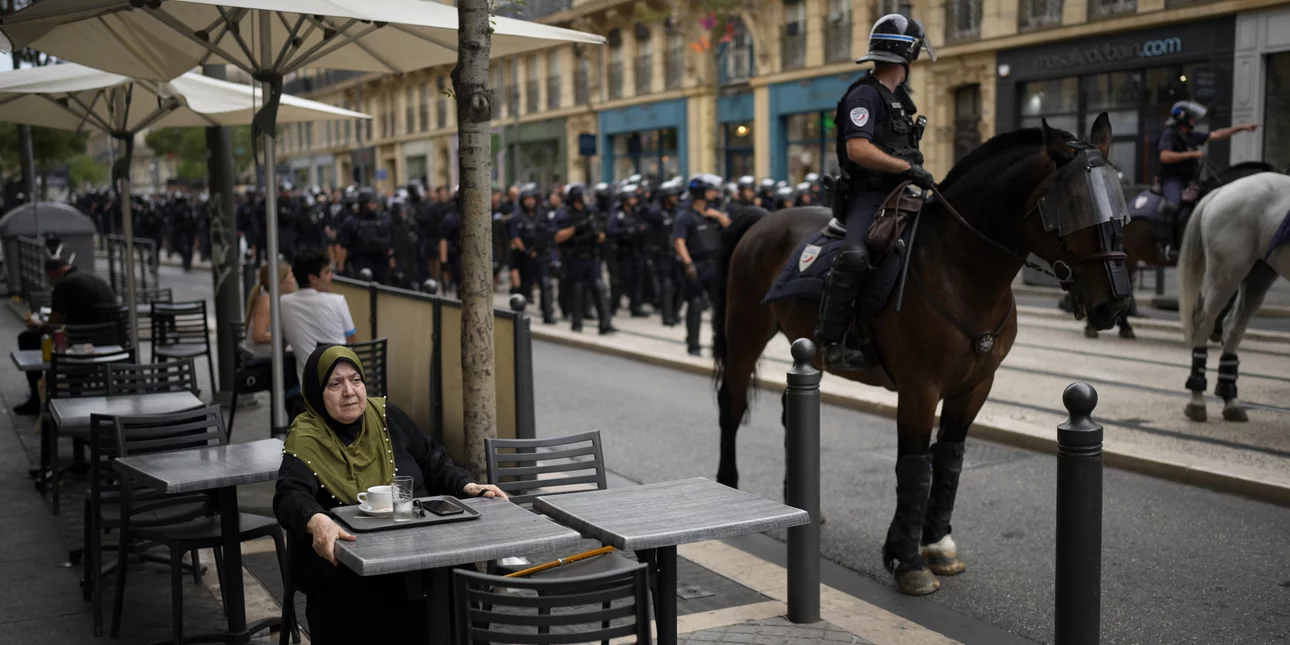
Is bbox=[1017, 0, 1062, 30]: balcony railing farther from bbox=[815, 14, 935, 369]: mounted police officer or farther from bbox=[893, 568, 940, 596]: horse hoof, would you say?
bbox=[893, 568, 940, 596]: horse hoof

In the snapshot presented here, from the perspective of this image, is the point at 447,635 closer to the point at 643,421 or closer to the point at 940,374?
the point at 940,374

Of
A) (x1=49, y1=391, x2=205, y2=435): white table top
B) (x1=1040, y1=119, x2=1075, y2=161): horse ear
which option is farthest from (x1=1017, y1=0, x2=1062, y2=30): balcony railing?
(x1=49, y1=391, x2=205, y2=435): white table top

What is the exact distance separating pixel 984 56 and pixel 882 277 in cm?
2311

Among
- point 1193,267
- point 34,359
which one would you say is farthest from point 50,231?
point 1193,267

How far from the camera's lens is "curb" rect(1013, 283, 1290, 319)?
52.6ft

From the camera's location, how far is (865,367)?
659cm

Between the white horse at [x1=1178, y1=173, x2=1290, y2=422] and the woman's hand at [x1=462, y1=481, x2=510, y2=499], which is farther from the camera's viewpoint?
the white horse at [x1=1178, y1=173, x2=1290, y2=422]

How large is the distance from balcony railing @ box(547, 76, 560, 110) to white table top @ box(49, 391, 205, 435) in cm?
4013

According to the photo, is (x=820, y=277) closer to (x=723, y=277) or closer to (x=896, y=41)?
(x=896, y=41)

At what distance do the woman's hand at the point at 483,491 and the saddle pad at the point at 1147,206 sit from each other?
11263mm

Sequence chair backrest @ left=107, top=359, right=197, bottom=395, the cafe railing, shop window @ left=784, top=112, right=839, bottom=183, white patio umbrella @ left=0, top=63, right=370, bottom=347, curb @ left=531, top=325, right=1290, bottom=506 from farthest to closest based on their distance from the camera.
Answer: shop window @ left=784, top=112, right=839, bottom=183, white patio umbrella @ left=0, top=63, right=370, bottom=347, curb @ left=531, top=325, right=1290, bottom=506, chair backrest @ left=107, top=359, right=197, bottom=395, the cafe railing

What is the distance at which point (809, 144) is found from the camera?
33969 mm

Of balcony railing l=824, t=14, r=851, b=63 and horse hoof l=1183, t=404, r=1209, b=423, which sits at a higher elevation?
balcony railing l=824, t=14, r=851, b=63

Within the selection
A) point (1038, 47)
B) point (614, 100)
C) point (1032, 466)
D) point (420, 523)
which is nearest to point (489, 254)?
point (420, 523)
